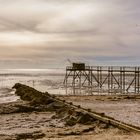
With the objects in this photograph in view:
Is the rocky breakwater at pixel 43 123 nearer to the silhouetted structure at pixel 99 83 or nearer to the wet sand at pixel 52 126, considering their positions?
the wet sand at pixel 52 126

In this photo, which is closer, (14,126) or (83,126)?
(83,126)

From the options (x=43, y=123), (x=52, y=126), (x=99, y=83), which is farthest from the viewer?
(x=99, y=83)

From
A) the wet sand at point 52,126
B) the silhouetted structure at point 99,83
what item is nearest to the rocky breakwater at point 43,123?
the wet sand at point 52,126

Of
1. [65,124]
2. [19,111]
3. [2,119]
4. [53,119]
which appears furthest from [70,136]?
[19,111]

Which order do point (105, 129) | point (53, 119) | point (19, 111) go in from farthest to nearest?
point (19, 111) → point (53, 119) → point (105, 129)

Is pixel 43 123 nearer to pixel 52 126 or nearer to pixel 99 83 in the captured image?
pixel 52 126

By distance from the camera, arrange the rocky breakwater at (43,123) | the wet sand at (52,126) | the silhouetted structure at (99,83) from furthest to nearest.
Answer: the silhouetted structure at (99,83), the rocky breakwater at (43,123), the wet sand at (52,126)

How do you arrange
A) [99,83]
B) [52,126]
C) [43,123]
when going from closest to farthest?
1. [52,126]
2. [43,123]
3. [99,83]

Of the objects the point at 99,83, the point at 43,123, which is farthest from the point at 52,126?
the point at 99,83

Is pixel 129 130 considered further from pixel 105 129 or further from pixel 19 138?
pixel 19 138

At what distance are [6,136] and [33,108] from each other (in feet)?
32.4

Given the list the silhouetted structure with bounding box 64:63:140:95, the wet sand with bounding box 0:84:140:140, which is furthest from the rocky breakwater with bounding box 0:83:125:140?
the silhouetted structure with bounding box 64:63:140:95

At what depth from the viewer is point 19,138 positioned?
15477 millimetres

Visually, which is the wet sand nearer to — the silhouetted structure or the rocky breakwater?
the rocky breakwater
